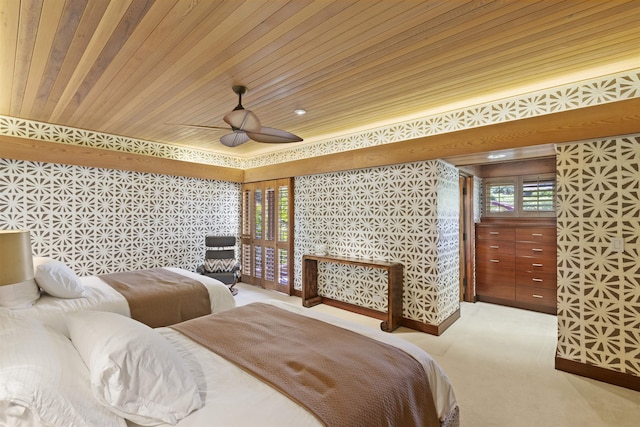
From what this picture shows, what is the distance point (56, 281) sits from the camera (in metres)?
2.45

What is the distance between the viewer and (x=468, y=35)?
80.0 inches

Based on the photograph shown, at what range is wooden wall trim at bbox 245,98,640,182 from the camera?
240 cm

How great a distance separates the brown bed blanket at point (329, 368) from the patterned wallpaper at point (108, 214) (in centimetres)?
323

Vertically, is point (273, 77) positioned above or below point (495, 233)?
above

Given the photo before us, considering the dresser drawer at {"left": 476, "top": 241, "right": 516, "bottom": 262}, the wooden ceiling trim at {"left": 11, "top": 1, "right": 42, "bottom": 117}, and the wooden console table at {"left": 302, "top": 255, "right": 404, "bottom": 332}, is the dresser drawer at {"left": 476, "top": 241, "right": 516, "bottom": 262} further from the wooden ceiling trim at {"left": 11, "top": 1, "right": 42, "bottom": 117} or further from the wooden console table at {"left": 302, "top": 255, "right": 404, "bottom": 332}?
the wooden ceiling trim at {"left": 11, "top": 1, "right": 42, "bottom": 117}

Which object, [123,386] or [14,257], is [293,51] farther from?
[123,386]

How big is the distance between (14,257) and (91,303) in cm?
150

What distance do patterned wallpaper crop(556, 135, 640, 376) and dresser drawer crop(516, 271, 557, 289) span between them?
5.70 feet

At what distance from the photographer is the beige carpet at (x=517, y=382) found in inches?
80.7

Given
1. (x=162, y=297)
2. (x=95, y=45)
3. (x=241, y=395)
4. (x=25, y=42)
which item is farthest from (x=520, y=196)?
(x=25, y=42)

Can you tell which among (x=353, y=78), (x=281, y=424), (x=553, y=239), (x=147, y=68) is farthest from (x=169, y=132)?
(x=553, y=239)

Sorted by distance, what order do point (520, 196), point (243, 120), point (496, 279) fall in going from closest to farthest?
point (243, 120)
point (496, 279)
point (520, 196)

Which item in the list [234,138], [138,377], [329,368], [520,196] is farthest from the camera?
[520,196]

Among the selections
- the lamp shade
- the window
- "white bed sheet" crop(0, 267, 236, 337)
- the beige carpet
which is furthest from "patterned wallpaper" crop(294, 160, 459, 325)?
the lamp shade
